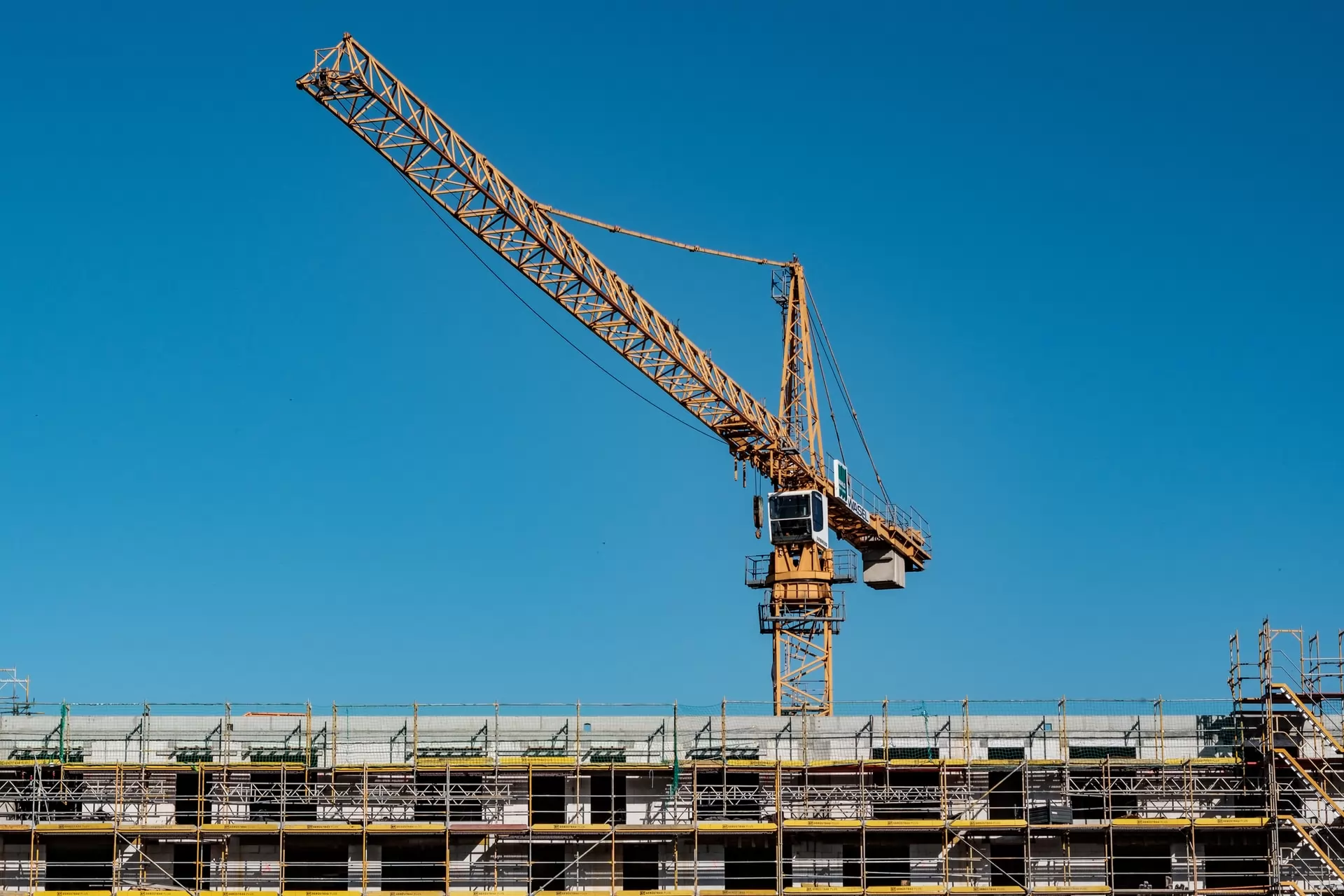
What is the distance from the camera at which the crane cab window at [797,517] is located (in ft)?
311

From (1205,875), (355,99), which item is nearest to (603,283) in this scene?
(355,99)

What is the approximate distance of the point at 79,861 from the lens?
65.4 meters

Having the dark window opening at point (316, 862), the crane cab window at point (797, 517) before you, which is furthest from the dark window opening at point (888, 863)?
the crane cab window at point (797, 517)

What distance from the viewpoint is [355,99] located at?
269 ft

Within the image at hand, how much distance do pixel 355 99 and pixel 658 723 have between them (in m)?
31.9

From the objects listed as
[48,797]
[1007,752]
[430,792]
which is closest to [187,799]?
[48,797]

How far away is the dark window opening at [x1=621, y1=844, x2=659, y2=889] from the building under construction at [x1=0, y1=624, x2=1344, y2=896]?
102 mm

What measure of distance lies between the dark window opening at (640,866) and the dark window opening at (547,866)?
213cm

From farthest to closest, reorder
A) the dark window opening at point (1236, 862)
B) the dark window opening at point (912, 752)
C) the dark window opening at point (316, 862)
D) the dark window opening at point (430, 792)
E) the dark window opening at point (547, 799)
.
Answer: the dark window opening at point (912, 752), the dark window opening at point (547, 799), the dark window opening at point (316, 862), the dark window opening at point (430, 792), the dark window opening at point (1236, 862)

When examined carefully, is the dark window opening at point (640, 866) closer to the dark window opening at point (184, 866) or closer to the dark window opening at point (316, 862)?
the dark window opening at point (316, 862)

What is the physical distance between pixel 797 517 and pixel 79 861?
1621 inches

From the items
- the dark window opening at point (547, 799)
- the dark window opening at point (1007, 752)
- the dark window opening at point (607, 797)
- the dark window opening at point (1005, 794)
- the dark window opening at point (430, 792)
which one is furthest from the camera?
the dark window opening at point (1007, 752)

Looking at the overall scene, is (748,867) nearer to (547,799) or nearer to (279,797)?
(547,799)

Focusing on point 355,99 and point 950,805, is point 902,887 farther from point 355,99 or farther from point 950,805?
point 355,99
